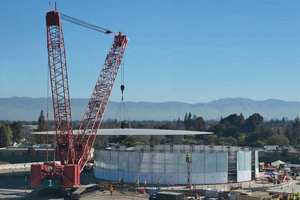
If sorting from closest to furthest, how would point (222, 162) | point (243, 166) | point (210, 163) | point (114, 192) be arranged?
point (114, 192)
point (210, 163)
point (222, 162)
point (243, 166)

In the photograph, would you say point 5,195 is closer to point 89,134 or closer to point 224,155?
point 89,134

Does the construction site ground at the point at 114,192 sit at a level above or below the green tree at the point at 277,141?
below

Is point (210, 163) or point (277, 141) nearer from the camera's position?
point (210, 163)

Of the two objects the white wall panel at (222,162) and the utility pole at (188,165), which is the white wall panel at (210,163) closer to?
the white wall panel at (222,162)

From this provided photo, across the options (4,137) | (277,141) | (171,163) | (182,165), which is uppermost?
(4,137)

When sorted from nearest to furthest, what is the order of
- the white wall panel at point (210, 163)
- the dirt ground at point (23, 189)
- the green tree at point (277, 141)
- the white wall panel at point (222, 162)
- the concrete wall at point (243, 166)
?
the dirt ground at point (23, 189) → the white wall panel at point (210, 163) → the white wall panel at point (222, 162) → the concrete wall at point (243, 166) → the green tree at point (277, 141)

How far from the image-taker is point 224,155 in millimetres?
74812

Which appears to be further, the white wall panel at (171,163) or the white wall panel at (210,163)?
the white wall panel at (210,163)

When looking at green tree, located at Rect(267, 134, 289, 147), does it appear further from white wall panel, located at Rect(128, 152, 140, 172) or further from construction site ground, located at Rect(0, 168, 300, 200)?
white wall panel, located at Rect(128, 152, 140, 172)

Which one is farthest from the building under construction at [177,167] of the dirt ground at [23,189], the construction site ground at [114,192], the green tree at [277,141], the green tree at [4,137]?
the green tree at [4,137]

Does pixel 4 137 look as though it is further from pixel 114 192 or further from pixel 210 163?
pixel 210 163

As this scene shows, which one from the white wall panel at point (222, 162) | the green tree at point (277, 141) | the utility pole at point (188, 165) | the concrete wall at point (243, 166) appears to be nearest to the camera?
the utility pole at point (188, 165)

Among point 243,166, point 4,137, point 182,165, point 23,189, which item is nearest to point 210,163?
point 182,165

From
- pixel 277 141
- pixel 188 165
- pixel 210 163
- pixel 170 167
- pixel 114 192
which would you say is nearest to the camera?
pixel 114 192
